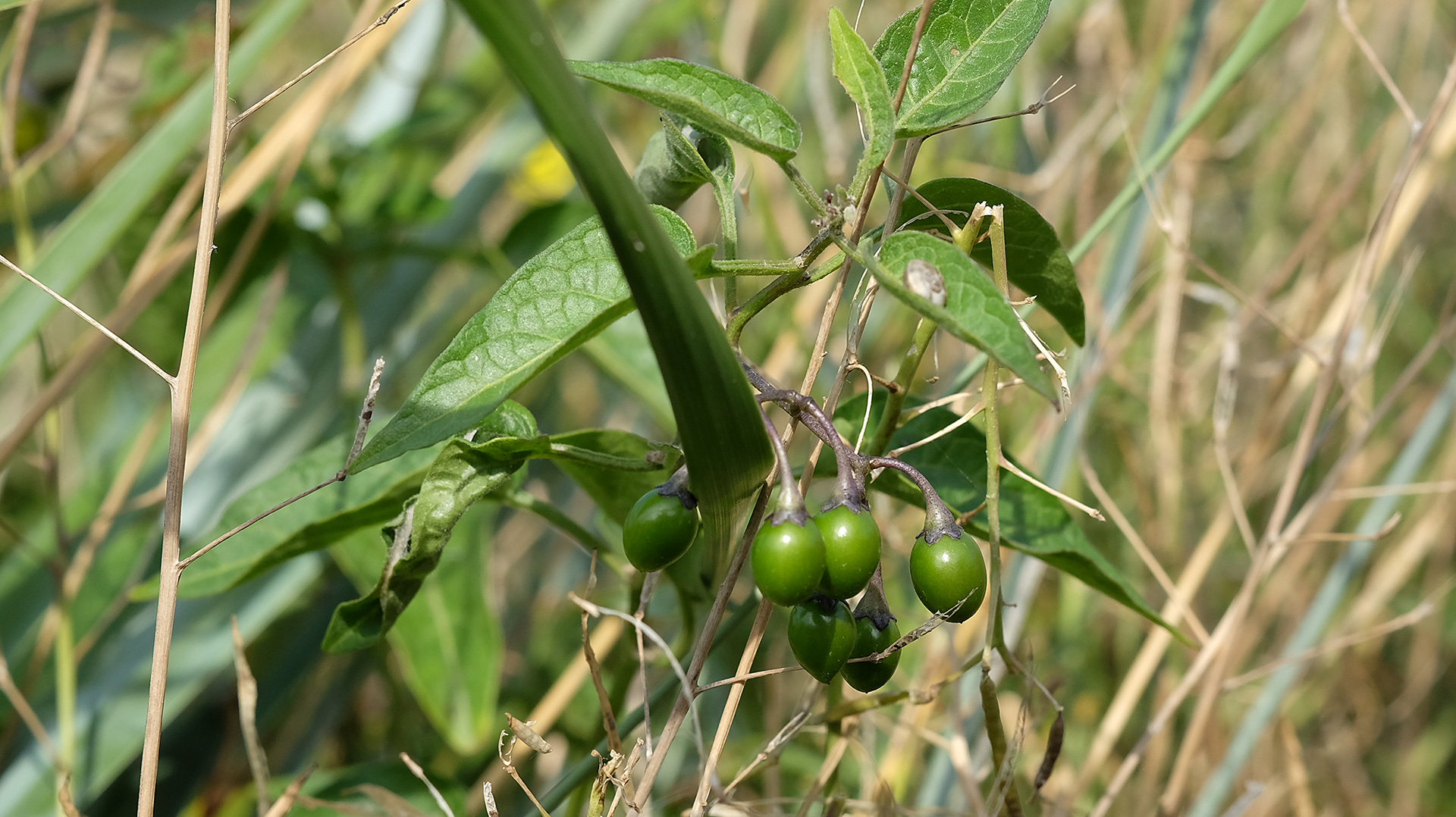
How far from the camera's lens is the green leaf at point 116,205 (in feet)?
2.67

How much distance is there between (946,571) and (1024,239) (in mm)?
192

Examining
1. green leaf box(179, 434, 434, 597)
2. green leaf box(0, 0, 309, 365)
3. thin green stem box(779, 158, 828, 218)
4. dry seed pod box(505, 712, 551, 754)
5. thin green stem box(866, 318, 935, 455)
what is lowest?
dry seed pod box(505, 712, 551, 754)

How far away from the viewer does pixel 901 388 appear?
1.67 ft

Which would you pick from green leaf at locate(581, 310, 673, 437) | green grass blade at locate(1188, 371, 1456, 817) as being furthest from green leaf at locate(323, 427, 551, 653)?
green grass blade at locate(1188, 371, 1456, 817)

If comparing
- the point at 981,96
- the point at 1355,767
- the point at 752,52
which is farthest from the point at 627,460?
the point at 752,52

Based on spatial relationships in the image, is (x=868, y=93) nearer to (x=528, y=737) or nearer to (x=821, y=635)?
(x=821, y=635)

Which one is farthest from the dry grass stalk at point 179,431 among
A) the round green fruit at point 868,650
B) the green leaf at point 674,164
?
the round green fruit at point 868,650

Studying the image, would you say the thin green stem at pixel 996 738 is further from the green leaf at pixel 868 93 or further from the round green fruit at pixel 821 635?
the green leaf at pixel 868 93

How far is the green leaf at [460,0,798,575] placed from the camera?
31cm

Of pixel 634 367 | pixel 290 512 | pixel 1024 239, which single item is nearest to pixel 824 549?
pixel 1024 239

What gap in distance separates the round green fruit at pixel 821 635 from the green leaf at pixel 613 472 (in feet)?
0.38

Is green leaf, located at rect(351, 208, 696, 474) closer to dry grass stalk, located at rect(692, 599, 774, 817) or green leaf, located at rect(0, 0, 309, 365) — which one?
dry grass stalk, located at rect(692, 599, 774, 817)

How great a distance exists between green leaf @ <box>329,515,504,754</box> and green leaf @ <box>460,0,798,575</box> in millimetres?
429

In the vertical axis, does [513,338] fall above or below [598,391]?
above
